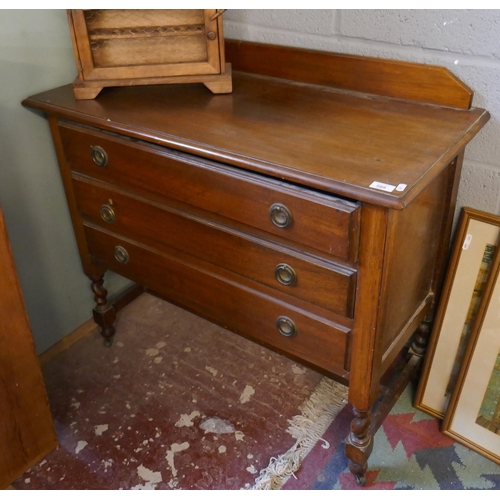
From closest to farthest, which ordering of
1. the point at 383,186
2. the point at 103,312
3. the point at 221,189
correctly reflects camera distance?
Result: the point at 383,186 < the point at 221,189 < the point at 103,312

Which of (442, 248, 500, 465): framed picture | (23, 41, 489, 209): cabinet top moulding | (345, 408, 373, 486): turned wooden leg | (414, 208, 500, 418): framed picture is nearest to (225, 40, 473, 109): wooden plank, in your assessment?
(23, 41, 489, 209): cabinet top moulding

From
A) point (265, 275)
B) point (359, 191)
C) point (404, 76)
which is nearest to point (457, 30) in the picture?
point (404, 76)

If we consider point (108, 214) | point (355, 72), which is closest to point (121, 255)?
point (108, 214)

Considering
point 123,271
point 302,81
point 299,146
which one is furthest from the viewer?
point 123,271

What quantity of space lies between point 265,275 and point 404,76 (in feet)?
1.89

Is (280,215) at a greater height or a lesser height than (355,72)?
lesser

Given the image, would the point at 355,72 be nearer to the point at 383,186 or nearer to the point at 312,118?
the point at 312,118

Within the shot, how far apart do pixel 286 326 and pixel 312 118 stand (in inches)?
18.6

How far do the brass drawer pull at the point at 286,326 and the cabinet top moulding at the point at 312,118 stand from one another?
1.14ft

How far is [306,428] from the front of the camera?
5.02 ft

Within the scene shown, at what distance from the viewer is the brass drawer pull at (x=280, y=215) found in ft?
3.54

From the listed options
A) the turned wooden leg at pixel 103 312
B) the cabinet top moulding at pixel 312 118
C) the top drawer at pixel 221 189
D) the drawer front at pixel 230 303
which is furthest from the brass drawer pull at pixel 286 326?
the turned wooden leg at pixel 103 312
